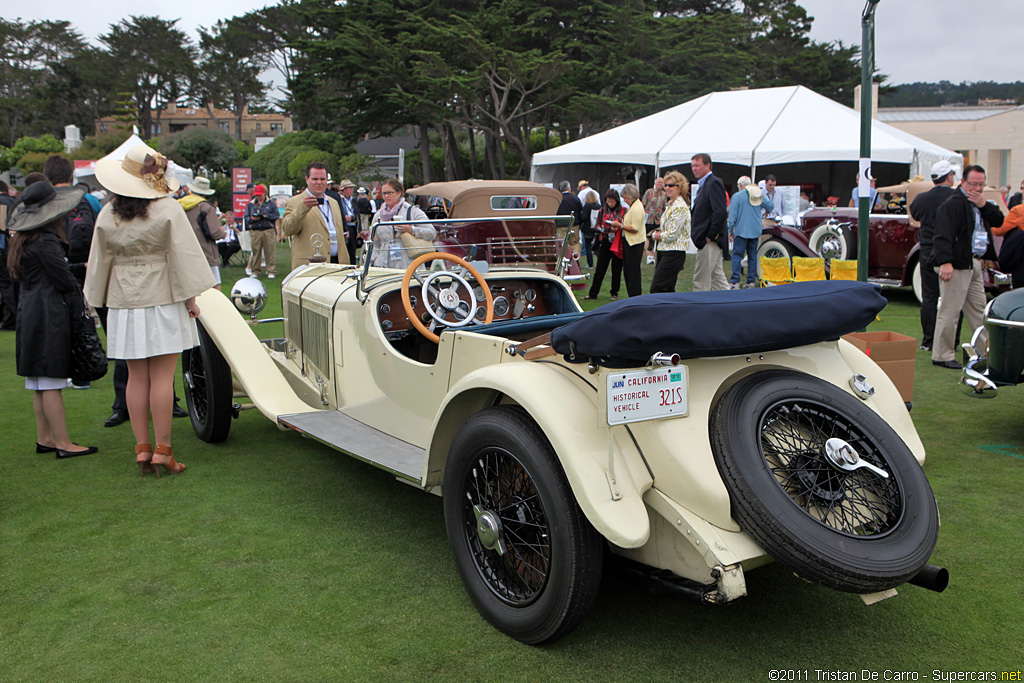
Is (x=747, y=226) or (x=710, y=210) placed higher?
(x=710, y=210)

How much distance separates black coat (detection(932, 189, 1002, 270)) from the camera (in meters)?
6.40

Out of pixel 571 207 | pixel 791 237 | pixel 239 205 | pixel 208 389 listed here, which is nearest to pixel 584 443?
pixel 208 389

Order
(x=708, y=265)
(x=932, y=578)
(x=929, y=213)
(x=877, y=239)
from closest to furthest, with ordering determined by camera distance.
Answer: (x=932, y=578) < (x=929, y=213) < (x=708, y=265) < (x=877, y=239)

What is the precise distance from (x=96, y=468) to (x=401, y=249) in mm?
2218

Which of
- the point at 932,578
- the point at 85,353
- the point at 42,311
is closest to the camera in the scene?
the point at 932,578

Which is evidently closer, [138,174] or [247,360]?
[138,174]

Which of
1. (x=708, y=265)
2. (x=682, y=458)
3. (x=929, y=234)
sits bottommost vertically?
(x=682, y=458)

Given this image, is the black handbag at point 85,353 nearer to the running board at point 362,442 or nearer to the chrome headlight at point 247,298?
the chrome headlight at point 247,298

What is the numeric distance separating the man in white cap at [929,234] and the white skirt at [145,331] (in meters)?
5.95

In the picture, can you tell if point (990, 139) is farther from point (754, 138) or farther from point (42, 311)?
point (42, 311)

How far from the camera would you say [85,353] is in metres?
4.66

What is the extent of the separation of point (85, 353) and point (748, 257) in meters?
8.97

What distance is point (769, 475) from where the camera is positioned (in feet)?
7.39

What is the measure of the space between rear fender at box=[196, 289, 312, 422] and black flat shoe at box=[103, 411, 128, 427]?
4.14 ft
